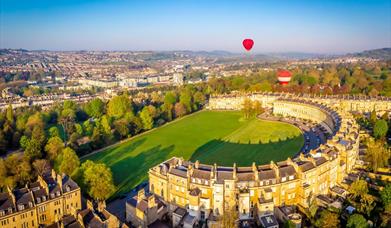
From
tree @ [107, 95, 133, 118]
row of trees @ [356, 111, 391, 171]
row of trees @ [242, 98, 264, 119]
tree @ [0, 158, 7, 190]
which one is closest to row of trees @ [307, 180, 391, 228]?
row of trees @ [356, 111, 391, 171]

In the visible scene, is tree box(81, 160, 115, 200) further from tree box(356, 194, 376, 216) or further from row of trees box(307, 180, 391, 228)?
tree box(356, 194, 376, 216)

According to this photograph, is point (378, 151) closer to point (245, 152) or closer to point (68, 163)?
point (245, 152)

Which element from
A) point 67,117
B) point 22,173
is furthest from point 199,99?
point 22,173

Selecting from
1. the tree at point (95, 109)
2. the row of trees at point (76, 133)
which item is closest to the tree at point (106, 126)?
the row of trees at point (76, 133)

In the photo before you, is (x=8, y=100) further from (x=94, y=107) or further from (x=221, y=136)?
(x=221, y=136)

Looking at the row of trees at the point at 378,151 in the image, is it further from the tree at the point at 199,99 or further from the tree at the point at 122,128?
the tree at the point at 199,99

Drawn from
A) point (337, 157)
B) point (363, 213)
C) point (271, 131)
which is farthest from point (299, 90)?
point (363, 213)

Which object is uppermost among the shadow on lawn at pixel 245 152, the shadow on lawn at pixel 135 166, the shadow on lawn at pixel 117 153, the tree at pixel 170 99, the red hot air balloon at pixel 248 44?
the red hot air balloon at pixel 248 44
